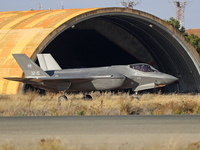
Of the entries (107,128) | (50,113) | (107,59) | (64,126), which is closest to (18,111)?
(50,113)

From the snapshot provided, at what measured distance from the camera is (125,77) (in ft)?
72.6

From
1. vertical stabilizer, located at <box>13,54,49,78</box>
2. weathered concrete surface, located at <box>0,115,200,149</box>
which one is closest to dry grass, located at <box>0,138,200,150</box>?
weathered concrete surface, located at <box>0,115,200,149</box>


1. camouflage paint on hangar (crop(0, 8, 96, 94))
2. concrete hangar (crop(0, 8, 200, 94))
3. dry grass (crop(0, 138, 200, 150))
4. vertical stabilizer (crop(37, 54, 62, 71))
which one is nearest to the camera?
dry grass (crop(0, 138, 200, 150))

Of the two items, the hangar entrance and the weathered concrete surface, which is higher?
the hangar entrance

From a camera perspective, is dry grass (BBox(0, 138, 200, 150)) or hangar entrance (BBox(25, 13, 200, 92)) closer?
dry grass (BBox(0, 138, 200, 150))

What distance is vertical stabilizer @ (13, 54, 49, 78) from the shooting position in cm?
2211

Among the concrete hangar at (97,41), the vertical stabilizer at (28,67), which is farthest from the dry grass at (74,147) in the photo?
the concrete hangar at (97,41)

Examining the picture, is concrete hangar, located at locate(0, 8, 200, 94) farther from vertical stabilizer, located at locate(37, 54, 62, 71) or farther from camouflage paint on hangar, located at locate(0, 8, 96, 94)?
vertical stabilizer, located at locate(37, 54, 62, 71)

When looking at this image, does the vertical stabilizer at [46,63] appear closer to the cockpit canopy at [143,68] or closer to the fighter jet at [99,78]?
the fighter jet at [99,78]

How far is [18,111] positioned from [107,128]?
651cm

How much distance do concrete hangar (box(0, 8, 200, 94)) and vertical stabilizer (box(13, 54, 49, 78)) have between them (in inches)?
31.0

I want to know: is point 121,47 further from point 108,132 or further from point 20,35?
point 108,132

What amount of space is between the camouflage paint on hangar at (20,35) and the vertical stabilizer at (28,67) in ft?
2.66

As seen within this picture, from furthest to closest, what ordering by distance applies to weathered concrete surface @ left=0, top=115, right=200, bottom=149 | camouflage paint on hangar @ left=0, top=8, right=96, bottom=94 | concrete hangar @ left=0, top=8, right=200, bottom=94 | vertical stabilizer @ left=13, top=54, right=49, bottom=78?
concrete hangar @ left=0, top=8, right=200, bottom=94, camouflage paint on hangar @ left=0, top=8, right=96, bottom=94, vertical stabilizer @ left=13, top=54, right=49, bottom=78, weathered concrete surface @ left=0, top=115, right=200, bottom=149
